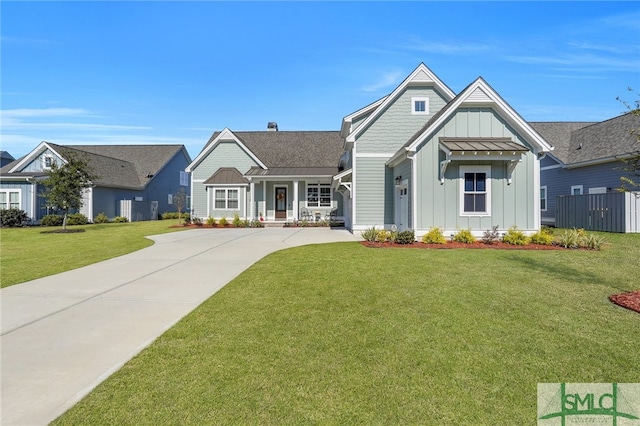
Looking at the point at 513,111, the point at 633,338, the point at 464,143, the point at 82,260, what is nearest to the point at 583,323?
the point at 633,338

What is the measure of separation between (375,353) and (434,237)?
944 centimetres

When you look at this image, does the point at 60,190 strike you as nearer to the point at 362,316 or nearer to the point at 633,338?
the point at 362,316

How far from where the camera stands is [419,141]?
13.0m

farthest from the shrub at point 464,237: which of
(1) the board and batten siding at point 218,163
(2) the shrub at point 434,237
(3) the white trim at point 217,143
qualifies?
(1) the board and batten siding at point 218,163

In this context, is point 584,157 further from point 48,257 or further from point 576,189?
point 48,257

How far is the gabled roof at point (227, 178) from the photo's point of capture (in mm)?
23828

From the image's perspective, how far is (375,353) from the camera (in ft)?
12.3

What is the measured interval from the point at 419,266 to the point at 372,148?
973 cm

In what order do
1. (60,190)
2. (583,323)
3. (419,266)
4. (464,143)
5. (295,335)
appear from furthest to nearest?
1. (60,190)
2. (464,143)
3. (419,266)
4. (583,323)
5. (295,335)

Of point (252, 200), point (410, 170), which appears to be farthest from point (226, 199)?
point (410, 170)

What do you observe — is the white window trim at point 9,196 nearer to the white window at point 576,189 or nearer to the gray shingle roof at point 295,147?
the gray shingle roof at point 295,147

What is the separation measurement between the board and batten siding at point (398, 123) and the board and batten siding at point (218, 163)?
11597 millimetres

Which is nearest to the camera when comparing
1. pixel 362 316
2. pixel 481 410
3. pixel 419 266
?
pixel 481 410

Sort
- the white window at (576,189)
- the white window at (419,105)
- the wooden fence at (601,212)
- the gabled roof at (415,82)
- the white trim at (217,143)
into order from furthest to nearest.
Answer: the white trim at (217,143) → the white window at (576,189) → the white window at (419,105) → the gabled roof at (415,82) → the wooden fence at (601,212)
